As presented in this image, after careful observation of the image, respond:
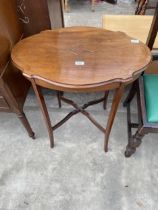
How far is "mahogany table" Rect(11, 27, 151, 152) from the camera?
893 mm

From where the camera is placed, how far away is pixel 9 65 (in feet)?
3.93

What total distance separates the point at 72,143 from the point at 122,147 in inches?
15.1

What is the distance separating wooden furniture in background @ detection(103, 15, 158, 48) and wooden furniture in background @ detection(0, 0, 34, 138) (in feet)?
2.87

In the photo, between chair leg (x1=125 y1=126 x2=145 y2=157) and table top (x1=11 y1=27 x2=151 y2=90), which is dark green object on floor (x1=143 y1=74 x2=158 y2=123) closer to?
chair leg (x1=125 y1=126 x2=145 y2=157)

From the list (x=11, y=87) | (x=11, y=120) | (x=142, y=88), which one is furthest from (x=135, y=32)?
(x=11, y=120)

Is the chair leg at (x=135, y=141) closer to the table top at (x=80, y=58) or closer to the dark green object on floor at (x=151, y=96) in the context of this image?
the dark green object on floor at (x=151, y=96)

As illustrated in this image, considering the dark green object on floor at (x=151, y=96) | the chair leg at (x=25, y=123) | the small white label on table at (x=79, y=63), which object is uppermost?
the small white label on table at (x=79, y=63)

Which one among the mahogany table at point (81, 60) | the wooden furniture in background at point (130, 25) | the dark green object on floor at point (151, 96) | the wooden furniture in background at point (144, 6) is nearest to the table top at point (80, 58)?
the mahogany table at point (81, 60)

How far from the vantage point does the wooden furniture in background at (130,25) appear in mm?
1695

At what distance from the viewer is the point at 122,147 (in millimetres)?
1453

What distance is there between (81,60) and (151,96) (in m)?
0.46

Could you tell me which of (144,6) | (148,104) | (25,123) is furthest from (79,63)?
(144,6)

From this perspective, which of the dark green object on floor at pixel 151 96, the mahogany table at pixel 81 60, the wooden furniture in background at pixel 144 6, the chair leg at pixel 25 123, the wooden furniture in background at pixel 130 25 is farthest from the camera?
the wooden furniture in background at pixel 144 6

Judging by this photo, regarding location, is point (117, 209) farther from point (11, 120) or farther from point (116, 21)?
point (116, 21)
